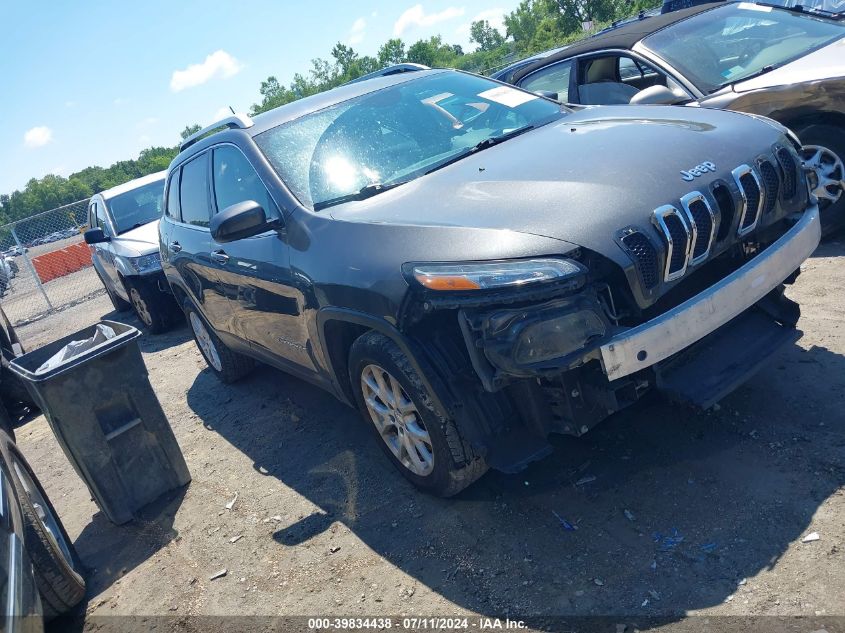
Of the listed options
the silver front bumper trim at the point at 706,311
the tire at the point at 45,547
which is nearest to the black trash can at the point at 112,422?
the tire at the point at 45,547

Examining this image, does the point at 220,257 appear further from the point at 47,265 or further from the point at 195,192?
the point at 47,265

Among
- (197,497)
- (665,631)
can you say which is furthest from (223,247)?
(665,631)

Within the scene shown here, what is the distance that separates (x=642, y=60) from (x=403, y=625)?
476 cm

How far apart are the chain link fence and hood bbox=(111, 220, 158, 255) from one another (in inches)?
188

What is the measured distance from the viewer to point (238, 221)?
349 cm

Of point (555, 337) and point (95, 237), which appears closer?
point (555, 337)

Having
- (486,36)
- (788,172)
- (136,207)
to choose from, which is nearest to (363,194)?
(788,172)

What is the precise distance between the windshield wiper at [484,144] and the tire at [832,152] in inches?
92.3

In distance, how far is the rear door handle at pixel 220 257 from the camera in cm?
444

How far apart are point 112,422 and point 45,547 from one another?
99 centimetres

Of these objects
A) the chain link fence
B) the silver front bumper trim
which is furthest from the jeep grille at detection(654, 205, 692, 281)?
the chain link fence

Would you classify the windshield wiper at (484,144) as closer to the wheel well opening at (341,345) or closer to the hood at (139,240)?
the wheel well opening at (341,345)

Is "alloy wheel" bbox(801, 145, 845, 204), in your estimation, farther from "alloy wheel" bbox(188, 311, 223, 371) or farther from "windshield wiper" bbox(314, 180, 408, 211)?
"alloy wheel" bbox(188, 311, 223, 371)

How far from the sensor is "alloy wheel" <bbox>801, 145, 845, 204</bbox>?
4926 millimetres
